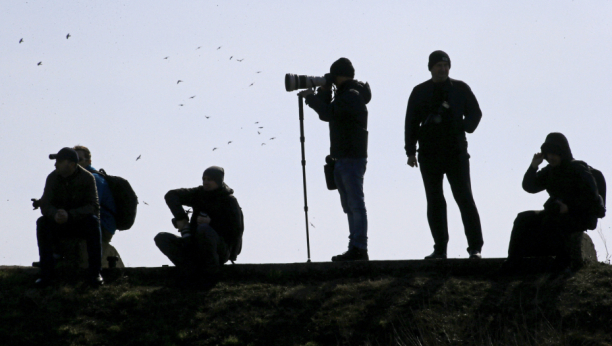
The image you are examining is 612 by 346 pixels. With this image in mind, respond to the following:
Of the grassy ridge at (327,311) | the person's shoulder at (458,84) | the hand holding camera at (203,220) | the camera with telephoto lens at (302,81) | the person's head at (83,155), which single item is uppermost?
the camera with telephoto lens at (302,81)

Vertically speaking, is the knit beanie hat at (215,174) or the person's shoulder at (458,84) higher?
the person's shoulder at (458,84)

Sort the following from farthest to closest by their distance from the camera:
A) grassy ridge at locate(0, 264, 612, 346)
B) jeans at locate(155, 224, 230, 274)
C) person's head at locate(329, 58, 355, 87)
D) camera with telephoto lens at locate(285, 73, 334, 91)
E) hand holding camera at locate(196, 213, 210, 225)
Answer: camera with telephoto lens at locate(285, 73, 334, 91)
person's head at locate(329, 58, 355, 87)
hand holding camera at locate(196, 213, 210, 225)
jeans at locate(155, 224, 230, 274)
grassy ridge at locate(0, 264, 612, 346)

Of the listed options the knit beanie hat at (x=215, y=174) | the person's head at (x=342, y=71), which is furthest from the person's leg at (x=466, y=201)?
the knit beanie hat at (x=215, y=174)

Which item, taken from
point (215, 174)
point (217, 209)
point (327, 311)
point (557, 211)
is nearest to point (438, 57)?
point (557, 211)

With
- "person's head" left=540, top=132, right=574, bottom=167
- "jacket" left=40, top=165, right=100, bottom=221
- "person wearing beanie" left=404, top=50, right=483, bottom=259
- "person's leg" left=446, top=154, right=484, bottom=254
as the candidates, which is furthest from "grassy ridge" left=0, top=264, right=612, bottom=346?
"person's head" left=540, top=132, right=574, bottom=167

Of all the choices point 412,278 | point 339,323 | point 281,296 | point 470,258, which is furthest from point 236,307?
point 470,258

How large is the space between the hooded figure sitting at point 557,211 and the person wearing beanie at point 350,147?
151 cm

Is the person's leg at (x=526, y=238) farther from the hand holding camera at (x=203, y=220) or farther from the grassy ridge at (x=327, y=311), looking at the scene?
the hand holding camera at (x=203, y=220)

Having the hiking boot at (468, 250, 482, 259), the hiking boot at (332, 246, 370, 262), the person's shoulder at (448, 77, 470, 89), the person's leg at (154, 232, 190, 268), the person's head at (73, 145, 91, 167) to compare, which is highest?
the person's shoulder at (448, 77, 470, 89)

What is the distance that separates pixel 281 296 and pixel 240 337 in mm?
820

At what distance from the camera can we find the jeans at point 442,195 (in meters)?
9.26

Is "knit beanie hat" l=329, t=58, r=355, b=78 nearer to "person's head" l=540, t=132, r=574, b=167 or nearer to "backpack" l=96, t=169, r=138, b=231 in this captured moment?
"person's head" l=540, t=132, r=574, b=167

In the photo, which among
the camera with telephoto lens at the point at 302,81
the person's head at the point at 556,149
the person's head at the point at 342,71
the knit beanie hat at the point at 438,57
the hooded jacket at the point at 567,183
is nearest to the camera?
the hooded jacket at the point at 567,183

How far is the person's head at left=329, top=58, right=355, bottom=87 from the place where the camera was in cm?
968
